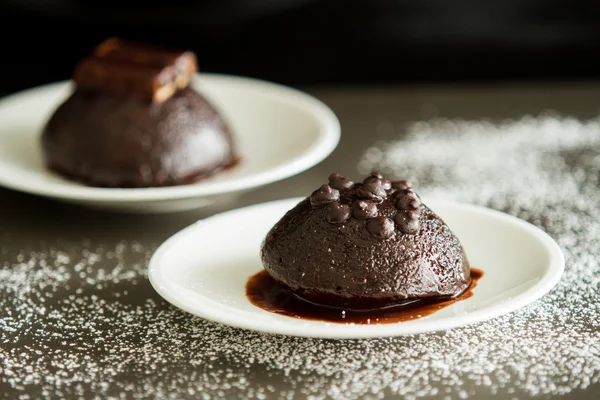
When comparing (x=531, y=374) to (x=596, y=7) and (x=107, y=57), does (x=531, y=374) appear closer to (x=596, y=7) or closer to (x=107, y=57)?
(x=107, y=57)

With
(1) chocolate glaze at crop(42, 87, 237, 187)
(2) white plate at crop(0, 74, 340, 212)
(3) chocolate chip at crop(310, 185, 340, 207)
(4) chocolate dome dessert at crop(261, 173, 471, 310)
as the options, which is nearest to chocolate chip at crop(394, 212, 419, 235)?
(4) chocolate dome dessert at crop(261, 173, 471, 310)

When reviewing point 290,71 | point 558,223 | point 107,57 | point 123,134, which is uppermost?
point 107,57

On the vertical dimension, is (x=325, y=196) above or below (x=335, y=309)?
above

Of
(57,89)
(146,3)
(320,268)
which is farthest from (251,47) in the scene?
(320,268)

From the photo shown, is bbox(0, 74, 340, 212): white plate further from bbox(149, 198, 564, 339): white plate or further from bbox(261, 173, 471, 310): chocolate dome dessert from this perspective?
bbox(261, 173, 471, 310): chocolate dome dessert

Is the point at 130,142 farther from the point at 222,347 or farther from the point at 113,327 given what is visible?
the point at 222,347

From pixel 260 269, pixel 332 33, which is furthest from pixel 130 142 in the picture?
pixel 332 33

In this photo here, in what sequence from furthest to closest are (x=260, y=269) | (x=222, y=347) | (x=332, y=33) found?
(x=332, y=33) < (x=260, y=269) < (x=222, y=347)
